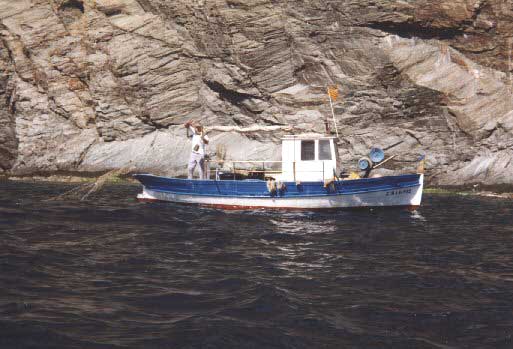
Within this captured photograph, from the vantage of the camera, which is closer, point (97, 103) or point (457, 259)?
point (457, 259)

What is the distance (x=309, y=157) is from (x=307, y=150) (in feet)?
1.09

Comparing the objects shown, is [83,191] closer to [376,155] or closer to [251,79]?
[251,79]

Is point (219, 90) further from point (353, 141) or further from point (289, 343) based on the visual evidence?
point (289, 343)

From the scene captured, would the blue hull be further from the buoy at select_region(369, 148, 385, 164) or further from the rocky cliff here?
the rocky cliff

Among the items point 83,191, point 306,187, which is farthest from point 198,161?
A: point 83,191

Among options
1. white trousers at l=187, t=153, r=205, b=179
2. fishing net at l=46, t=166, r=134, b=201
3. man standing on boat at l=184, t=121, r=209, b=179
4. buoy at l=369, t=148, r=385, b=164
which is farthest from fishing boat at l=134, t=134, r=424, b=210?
fishing net at l=46, t=166, r=134, b=201

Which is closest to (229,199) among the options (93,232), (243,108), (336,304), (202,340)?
(93,232)

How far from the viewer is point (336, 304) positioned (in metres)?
9.01

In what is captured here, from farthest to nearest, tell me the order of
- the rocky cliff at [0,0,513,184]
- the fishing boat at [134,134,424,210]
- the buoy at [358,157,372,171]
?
1. the rocky cliff at [0,0,513,184]
2. the buoy at [358,157,372,171]
3. the fishing boat at [134,134,424,210]

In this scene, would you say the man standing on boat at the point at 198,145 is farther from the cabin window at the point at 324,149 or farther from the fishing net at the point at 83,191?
the cabin window at the point at 324,149

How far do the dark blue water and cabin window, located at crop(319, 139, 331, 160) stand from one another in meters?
5.36

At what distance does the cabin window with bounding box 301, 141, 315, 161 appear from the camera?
2344cm

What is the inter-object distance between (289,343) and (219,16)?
35.8 m

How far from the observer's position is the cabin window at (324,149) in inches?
915
